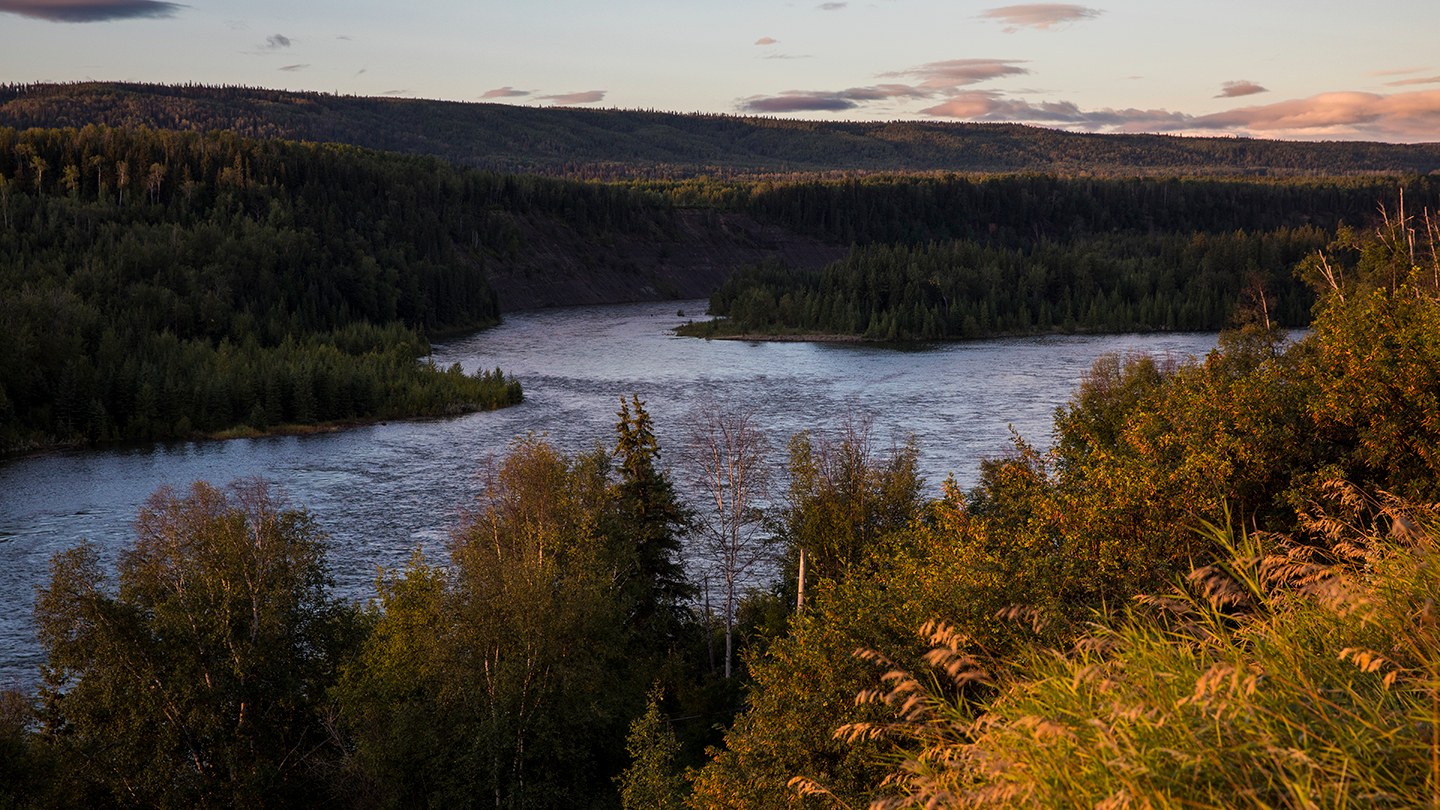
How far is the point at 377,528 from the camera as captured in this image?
5072cm

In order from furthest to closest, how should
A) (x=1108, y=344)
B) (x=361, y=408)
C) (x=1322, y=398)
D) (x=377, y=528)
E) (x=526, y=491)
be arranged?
(x=1108, y=344), (x=361, y=408), (x=377, y=528), (x=526, y=491), (x=1322, y=398)

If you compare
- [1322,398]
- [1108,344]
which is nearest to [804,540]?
[1322,398]

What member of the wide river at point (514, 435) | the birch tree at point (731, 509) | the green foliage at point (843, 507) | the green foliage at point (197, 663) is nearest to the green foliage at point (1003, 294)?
the wide river at point (514, 435)

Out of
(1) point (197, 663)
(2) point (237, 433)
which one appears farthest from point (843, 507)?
(2) point (237, 433)

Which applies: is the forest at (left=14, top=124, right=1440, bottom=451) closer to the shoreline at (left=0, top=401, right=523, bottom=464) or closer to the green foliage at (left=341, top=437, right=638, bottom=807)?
the shoreline at (left=0, top=401, right=523, bottom=464)

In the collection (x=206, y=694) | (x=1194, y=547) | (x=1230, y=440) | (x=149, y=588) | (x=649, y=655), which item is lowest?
(x=649, y=655)

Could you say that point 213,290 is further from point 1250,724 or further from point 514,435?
point 1250,724

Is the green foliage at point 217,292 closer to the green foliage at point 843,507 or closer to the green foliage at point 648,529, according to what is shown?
the green foliage at point 648,529

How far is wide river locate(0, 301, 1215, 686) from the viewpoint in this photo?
4922 centimetres

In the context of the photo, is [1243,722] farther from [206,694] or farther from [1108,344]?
[1108,344]

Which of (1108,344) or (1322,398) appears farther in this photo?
(1108,344)

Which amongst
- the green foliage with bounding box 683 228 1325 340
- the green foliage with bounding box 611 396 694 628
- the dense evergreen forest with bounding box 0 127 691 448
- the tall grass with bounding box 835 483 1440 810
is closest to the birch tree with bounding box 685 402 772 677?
the green foliage with bounding box 611 396 694 628

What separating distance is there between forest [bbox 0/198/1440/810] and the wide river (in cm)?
741

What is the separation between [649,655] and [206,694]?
14.4m
